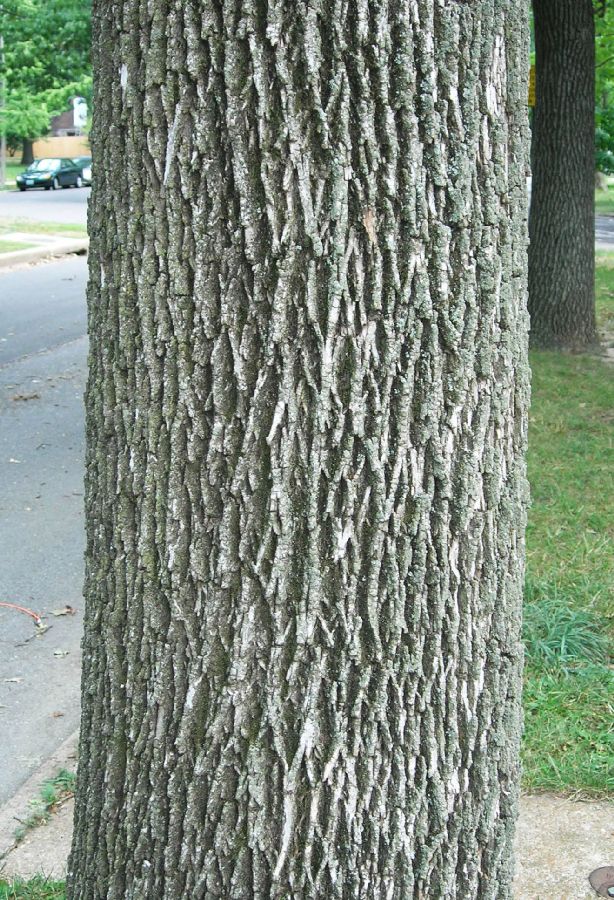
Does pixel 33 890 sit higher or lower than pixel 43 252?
lower

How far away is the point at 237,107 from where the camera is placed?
1.86 meters

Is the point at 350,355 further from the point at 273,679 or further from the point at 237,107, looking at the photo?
the point at 273,679

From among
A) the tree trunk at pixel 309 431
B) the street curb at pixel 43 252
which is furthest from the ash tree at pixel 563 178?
the street curb at pixel 43 252

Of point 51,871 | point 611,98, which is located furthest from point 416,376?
point 611,98

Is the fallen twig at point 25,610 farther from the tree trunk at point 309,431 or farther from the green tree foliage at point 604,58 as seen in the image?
the green tree foliage at point 604,58

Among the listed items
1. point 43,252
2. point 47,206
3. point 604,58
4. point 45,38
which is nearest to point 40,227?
point 43,252

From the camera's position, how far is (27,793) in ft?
11.7

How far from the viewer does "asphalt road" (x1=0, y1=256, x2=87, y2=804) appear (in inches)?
161

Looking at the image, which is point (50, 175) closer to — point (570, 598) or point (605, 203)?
point (605, 203)

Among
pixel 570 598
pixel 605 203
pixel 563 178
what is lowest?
pixel 570 598

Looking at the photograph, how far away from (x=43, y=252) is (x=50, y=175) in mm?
22462

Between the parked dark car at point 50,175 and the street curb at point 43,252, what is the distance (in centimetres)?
2048

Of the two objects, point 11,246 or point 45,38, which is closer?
point 11,246

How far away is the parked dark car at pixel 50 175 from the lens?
129ft
